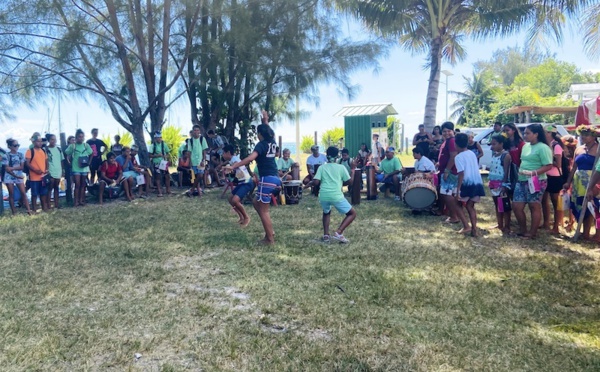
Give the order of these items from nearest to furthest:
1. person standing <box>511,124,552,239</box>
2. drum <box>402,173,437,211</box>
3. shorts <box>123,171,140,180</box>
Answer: person standing <box>511,124,552,239</box> < drum <box>402,173,437,211</box> < shorts <box>123,171,140,180</box>

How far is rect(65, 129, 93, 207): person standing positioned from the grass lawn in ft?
10.8

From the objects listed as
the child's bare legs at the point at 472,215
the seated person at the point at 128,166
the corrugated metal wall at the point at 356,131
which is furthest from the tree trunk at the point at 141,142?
the child's bare legs at the point at 472,215

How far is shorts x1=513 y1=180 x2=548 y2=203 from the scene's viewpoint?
662 centimetres

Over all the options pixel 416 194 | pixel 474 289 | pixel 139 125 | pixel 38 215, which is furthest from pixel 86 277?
pixel 139 125

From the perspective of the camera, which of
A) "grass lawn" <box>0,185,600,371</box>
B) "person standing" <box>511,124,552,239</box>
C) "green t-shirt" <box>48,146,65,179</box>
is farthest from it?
"green t-shirt" <box>48,146,65,179</box>

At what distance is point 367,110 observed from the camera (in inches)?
779

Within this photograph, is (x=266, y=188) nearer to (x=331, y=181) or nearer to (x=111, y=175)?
(x=331, y=181)

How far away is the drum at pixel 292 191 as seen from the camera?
33.9 ft

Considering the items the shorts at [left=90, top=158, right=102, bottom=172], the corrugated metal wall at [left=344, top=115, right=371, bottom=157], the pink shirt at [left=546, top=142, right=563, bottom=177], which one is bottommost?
the pink shirt at [left=546, top=142, right=563, bottom=177]

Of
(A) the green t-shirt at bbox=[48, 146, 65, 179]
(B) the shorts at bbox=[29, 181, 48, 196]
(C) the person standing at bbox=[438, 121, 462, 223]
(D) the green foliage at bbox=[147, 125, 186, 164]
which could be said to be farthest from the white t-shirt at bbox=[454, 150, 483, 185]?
(D) the green foliage at bbox=[147, 125, 186, 164]

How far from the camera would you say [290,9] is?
13.1 meters

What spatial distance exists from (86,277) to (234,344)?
101 inches

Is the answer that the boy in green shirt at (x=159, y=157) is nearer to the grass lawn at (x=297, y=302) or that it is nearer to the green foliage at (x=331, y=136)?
the grass lawn at (x=297, y=302)

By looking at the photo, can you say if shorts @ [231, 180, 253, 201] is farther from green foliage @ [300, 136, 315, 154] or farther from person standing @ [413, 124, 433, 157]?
green foliage @ [300, 136, 315, 154]
